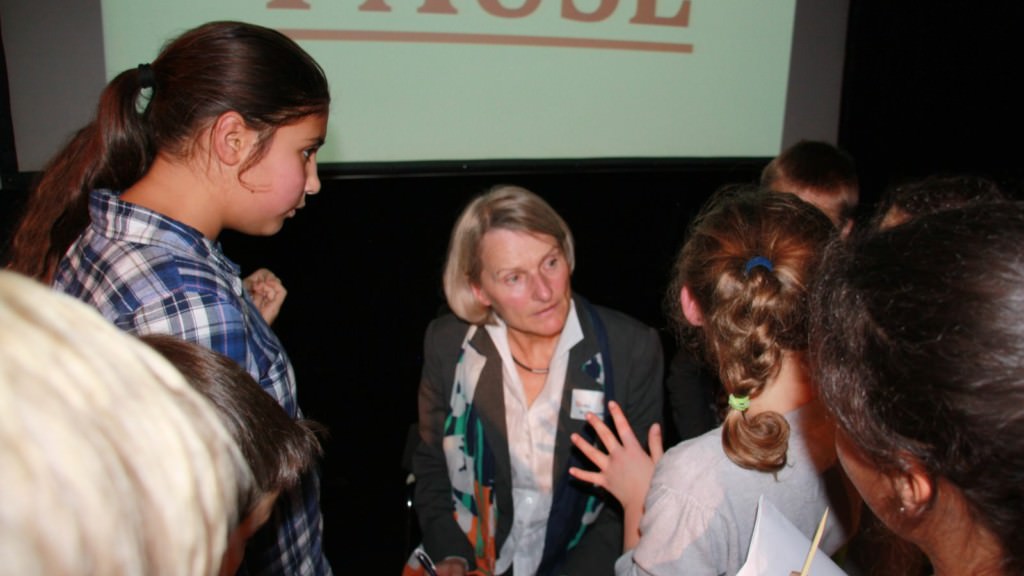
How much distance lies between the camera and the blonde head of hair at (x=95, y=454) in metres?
0.25

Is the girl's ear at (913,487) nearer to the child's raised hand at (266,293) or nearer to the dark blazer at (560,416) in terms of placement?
the dark blazer at (560,416)

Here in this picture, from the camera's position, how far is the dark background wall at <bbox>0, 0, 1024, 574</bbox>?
294 cm

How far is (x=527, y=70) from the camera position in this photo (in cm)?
276

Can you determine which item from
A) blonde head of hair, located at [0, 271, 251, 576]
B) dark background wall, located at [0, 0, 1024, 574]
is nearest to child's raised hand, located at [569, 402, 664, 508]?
blonde head of hair, located at [0, 271, 251, 576]

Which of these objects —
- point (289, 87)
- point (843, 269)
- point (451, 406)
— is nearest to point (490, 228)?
point (451, 406)

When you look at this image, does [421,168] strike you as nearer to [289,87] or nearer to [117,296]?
[289,87]

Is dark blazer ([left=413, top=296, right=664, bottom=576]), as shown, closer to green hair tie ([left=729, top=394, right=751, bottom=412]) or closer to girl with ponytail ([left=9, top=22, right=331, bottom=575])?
girl with ponytail ([left=9, top=22, right=331, bottom=575])

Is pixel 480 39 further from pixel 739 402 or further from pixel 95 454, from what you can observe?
pixel 95 454

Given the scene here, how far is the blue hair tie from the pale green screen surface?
1777 millimetres

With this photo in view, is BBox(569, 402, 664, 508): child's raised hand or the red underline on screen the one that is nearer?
BBox(569, 402, 664, 508): child's raised hand

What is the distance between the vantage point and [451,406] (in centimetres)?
203

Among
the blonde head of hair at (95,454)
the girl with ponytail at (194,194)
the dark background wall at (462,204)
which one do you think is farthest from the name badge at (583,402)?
the blonde head of hair at (95,454)

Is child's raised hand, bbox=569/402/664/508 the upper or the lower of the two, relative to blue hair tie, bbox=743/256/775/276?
lower

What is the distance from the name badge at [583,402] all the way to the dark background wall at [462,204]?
1.15m
